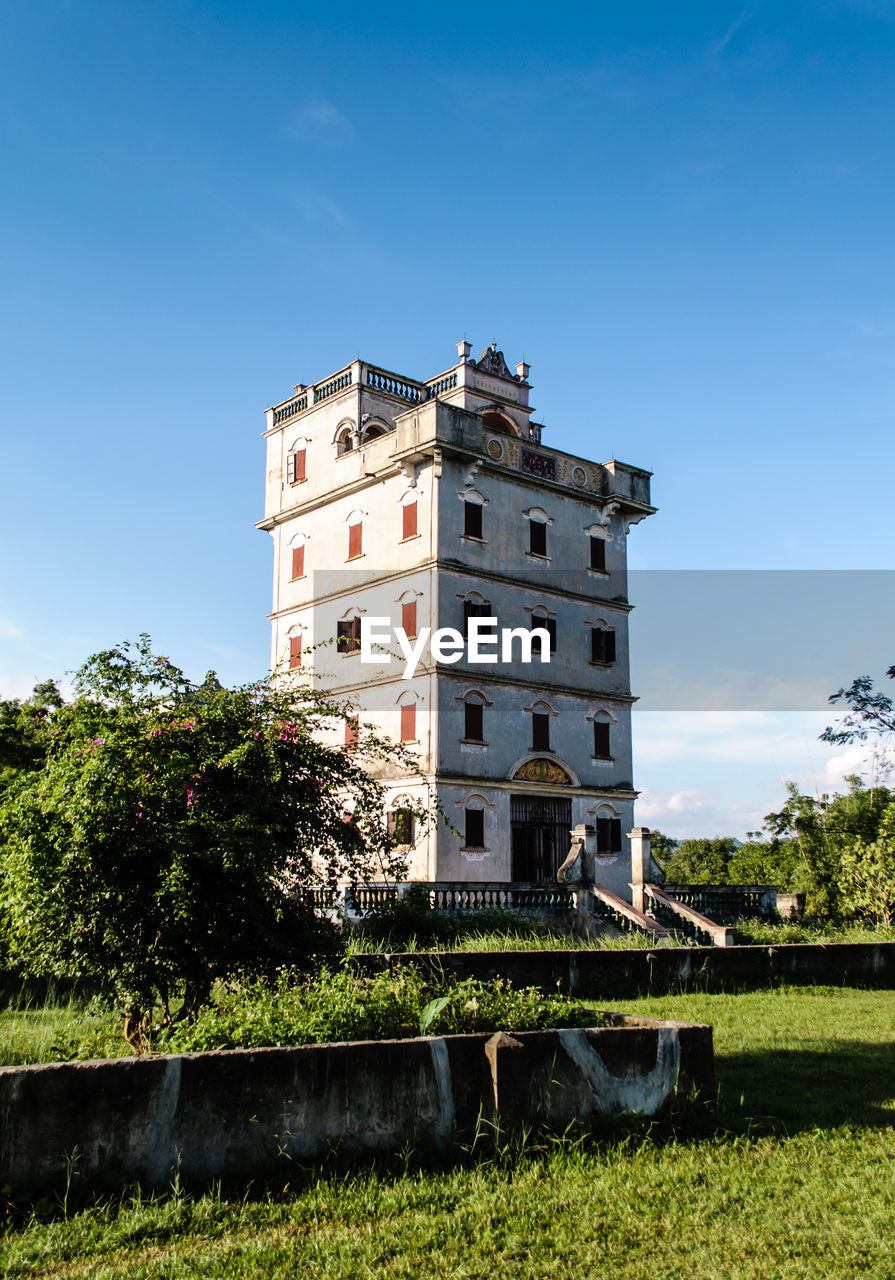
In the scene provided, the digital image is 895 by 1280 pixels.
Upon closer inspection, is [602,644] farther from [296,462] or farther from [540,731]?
[296,462]

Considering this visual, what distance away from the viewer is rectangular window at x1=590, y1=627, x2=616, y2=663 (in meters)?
34.9

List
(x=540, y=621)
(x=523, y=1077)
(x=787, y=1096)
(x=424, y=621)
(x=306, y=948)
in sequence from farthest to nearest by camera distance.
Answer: (x=540, y=621)
(x=424, y=621)
(x=306, y=948)
(x=787, y=1096)
(x=523, y=1077)

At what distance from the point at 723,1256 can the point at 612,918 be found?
70.2ft

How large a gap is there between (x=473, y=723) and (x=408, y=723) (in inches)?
73.3

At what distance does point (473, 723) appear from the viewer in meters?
30.9

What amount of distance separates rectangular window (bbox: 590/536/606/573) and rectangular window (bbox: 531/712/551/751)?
570cm

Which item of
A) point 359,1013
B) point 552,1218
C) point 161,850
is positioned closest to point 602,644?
point 161,850

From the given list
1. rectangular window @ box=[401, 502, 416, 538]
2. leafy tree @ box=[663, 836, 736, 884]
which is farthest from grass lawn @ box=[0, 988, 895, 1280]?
leafy tree @ box=[663, 836, 736, 884]

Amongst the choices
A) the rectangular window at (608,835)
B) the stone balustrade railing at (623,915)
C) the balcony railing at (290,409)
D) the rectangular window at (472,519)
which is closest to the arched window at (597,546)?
the rectangular window at (472,519)

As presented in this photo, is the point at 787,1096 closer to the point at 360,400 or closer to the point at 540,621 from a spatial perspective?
the point at 540,621

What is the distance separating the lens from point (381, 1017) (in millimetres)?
6402

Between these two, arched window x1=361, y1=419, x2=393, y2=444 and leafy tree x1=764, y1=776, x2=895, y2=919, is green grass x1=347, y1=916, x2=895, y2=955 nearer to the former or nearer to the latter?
leafy tree x1=764, y1=776, x2=895, y2=919

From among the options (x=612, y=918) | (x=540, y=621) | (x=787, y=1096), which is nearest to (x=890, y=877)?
(x=612, y=918)

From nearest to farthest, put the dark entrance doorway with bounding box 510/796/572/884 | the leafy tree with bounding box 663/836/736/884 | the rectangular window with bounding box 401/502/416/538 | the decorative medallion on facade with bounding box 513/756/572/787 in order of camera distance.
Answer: the dark entrance doorway with bounding box 510/796/572/884
the decorative medallion on facade with bounding box 513/756/572/787
the rectangular window with bounding box 401/502/416/538
the leafy tree with bounding box 663/836/736/884
